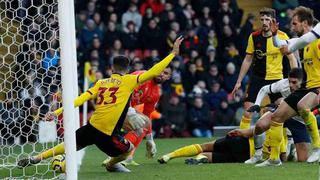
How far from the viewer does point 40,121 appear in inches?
378

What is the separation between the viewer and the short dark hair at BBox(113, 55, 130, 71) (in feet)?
31.7

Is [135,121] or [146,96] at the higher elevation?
[146,96]

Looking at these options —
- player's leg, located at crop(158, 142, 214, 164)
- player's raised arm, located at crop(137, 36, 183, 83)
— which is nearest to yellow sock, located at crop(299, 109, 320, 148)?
player's leg, located at crop(158, 142, 214, 164)

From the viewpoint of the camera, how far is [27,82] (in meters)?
9.62

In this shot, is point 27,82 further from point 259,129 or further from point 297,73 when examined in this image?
point 297,73

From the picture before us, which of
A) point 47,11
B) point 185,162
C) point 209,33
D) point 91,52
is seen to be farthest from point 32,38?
point 209,33

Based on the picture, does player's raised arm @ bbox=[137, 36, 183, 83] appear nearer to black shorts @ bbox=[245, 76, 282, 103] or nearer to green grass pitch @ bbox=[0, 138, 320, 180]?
green grass pitch @ bbox=[0, 138, 320, 180]

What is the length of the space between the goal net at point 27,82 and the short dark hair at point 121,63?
866 mm

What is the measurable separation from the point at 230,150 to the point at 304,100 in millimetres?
1266

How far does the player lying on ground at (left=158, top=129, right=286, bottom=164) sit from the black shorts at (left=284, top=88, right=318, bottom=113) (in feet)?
2.76

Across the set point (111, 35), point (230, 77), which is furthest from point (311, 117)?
point (111, 35)

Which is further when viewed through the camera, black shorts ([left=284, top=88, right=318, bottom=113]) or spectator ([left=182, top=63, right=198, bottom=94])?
spectator ([left=182, top=63, right=198, bottom=94])

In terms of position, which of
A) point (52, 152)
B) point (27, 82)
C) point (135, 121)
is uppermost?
point (27, 82)

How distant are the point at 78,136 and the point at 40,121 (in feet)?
1.54
